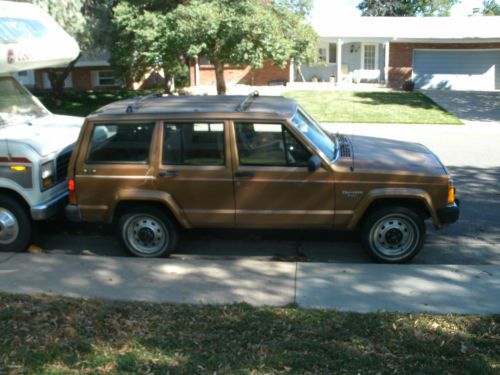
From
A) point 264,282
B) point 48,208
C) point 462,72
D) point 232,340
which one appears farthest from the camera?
point 462,72

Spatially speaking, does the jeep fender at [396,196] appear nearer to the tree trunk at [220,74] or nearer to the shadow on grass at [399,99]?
the tree trunk at [220,74]

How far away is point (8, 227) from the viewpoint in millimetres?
6812

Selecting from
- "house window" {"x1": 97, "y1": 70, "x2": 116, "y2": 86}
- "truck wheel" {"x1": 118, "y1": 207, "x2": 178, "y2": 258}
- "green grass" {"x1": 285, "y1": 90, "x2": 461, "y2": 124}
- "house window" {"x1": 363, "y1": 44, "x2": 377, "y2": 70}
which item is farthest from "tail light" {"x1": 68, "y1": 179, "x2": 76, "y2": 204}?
"house window" {"x1": 363, "y1": 44, "x2": 377, "y2": 70}

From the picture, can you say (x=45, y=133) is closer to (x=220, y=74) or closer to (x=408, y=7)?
(x=220, y=74)

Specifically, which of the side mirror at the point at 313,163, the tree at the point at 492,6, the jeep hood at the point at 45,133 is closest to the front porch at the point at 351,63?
the jeep hood at the point at 45,133

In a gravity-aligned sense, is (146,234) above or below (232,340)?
above

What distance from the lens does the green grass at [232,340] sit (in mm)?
3906

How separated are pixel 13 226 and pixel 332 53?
89.9 ft

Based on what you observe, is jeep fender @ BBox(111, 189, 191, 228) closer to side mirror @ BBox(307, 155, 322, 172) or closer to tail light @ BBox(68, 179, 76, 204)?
tail light @ BBox(68, 179, 76, 204)

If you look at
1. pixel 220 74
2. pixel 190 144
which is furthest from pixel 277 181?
pixel 220 74

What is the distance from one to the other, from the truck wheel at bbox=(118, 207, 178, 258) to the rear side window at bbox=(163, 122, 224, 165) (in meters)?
0.63

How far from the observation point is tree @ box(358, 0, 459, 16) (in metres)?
57.0

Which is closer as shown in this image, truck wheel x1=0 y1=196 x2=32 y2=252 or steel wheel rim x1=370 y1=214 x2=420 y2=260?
steel wheel rim x1=370 y1=214 x2=420 y2=260

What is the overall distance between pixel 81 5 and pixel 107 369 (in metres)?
18.1
